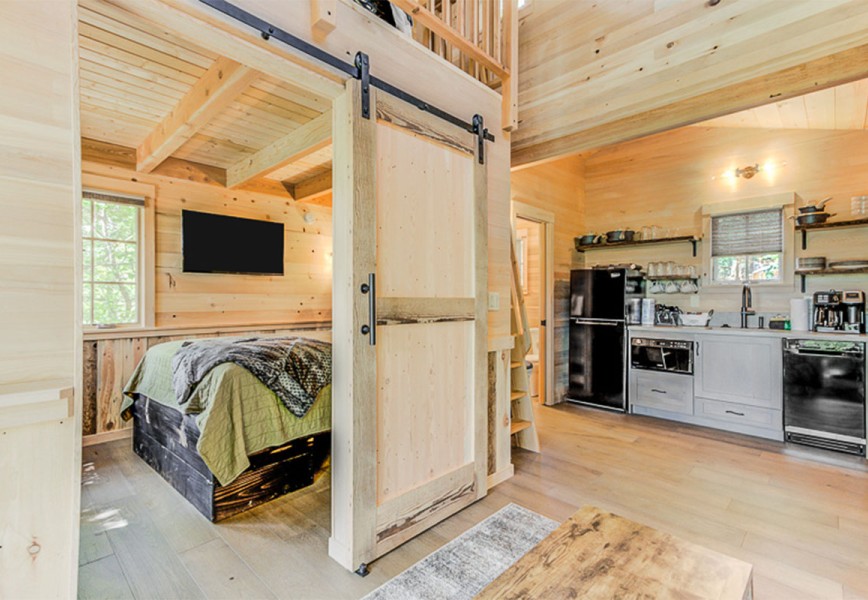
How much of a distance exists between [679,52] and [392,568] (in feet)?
10.7

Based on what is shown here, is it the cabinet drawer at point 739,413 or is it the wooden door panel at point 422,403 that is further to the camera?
the cabinet drawer at point 739,413

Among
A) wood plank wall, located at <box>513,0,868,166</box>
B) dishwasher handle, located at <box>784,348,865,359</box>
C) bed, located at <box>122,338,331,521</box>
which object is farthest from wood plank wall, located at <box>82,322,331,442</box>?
dishwasher handle, located at <box>784,348,865,359</box>

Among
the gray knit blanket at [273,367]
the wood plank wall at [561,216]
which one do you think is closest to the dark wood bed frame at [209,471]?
the gray knit blanket at [273,367]

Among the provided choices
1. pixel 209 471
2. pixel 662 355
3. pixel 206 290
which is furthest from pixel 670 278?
pixel 206 290

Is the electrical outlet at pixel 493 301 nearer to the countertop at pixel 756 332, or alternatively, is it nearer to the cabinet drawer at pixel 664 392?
the countertop at pixel 756 332

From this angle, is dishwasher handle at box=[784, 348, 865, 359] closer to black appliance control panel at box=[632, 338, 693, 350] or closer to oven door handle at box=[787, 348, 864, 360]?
oven door handle at box=[787, 348, 864, 360]

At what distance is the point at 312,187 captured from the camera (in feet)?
15.3

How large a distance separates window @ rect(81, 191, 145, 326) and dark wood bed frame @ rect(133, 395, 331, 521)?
126 cm

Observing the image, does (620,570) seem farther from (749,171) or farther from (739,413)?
(749,171)

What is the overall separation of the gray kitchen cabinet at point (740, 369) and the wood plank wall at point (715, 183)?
710mm

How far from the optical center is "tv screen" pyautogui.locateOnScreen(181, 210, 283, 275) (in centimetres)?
397

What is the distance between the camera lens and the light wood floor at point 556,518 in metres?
1.80

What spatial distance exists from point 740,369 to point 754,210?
1.69m

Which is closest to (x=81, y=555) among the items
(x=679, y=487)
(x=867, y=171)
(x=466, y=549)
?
(x=466, y=549)
